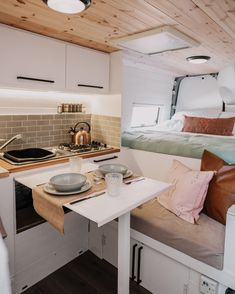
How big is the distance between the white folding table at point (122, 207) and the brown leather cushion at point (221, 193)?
413 mm

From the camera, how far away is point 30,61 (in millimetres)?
1927

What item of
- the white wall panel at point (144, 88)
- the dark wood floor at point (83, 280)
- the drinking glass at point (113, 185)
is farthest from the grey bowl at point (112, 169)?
the white wall panel at point (144, 88)

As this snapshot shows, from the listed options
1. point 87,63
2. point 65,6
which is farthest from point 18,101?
point 65,6

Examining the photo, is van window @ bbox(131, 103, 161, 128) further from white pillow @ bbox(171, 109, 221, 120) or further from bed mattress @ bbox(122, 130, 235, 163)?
bed mattress @ bbox(122, 130, 235, 163)

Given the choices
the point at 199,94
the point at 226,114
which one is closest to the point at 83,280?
the point at 226,114

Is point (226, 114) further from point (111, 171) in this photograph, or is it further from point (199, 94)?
point (111, 171)

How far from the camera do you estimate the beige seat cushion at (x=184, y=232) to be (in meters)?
1.39

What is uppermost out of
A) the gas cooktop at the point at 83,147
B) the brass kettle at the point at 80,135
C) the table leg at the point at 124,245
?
the brass kettle at the point at 80,135

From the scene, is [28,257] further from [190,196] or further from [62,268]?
[190,196]

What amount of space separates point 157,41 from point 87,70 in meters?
0.74

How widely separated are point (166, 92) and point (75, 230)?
3.06 meters

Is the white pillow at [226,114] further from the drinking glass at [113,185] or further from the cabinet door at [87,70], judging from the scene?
the drinking glass at [113,185]

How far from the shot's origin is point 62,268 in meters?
Answer: 2.03

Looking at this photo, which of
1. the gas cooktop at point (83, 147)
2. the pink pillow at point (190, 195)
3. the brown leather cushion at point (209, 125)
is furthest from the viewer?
the brown leather cushion at point (209, 125)
